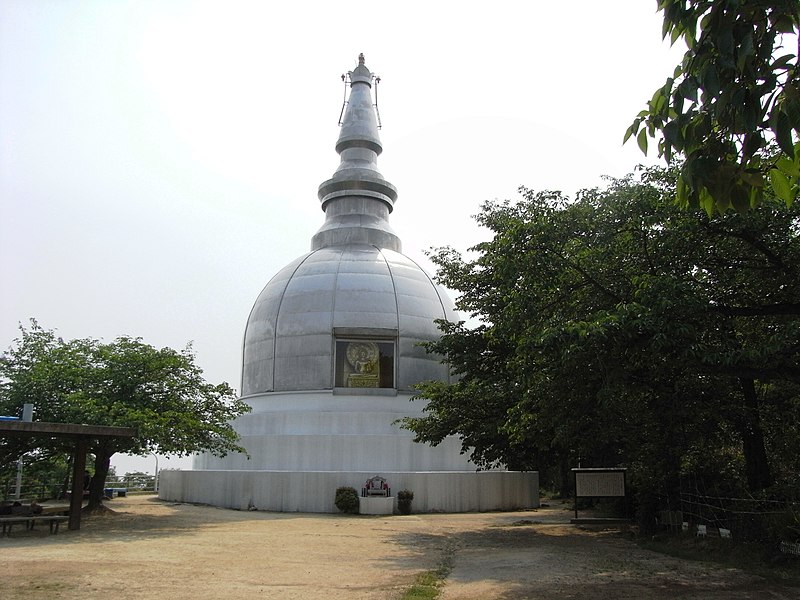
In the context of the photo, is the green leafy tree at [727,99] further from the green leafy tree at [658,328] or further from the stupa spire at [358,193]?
the stupa spire at [358,193]

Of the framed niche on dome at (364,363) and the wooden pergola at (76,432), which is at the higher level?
the framed niche on dome at (364,363)

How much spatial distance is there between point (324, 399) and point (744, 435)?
19.4m

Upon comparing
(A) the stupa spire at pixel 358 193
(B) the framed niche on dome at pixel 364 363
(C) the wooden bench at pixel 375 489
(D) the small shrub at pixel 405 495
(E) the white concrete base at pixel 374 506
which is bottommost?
(E) the white concrete base at pixel 374 506

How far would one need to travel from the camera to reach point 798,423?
555 inches

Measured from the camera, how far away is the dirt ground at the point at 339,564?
9.74 metres

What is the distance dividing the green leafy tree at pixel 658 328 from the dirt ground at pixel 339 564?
2.78 meters

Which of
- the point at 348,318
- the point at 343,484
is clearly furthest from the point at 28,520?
the point at 348,318

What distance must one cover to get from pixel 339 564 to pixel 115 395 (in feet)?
39.2

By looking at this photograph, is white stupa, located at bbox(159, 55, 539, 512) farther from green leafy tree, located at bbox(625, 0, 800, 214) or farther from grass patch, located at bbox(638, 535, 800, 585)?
green leafy tree, located at bbox(625, 0, 800, 214)

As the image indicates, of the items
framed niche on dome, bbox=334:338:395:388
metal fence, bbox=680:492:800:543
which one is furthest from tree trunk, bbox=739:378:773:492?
framed niche on dome, bbox=334:338:395:388

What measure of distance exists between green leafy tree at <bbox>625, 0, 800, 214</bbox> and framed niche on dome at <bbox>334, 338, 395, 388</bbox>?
88.9 feet

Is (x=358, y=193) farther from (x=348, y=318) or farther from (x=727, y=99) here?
(x=727, y=99)

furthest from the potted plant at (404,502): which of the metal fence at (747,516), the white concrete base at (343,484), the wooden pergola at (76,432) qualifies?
the metal fence at (747,516)

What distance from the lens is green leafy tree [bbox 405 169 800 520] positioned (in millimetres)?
11445
